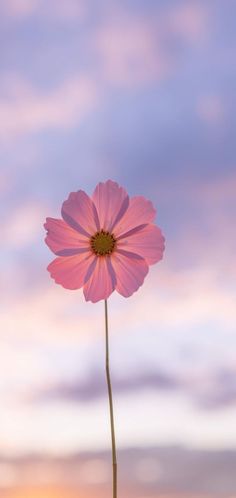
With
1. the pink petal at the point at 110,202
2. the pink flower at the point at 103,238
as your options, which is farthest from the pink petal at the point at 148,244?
the pink petal at the point at 110,202

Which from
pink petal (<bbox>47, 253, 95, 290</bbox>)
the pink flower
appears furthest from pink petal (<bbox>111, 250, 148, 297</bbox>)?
pink petal (<bbox>47, 253, 95, 290</bbox>)

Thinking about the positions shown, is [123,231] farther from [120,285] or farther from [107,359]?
[107,359]

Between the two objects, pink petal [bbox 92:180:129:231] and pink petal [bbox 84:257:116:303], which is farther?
pink petal [bbox 92:180:129:231]

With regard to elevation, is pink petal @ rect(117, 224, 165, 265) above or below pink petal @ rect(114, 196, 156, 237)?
below

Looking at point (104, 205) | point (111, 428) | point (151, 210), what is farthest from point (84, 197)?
point (111, 428)

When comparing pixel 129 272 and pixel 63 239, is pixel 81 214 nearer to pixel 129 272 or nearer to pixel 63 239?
pixel 63 239

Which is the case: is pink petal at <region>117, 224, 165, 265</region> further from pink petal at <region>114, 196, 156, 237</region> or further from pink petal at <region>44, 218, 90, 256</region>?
pink petal at <region>44, 218, 90, 256</region>

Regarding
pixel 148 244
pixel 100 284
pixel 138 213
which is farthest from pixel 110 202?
pixel 100 284
